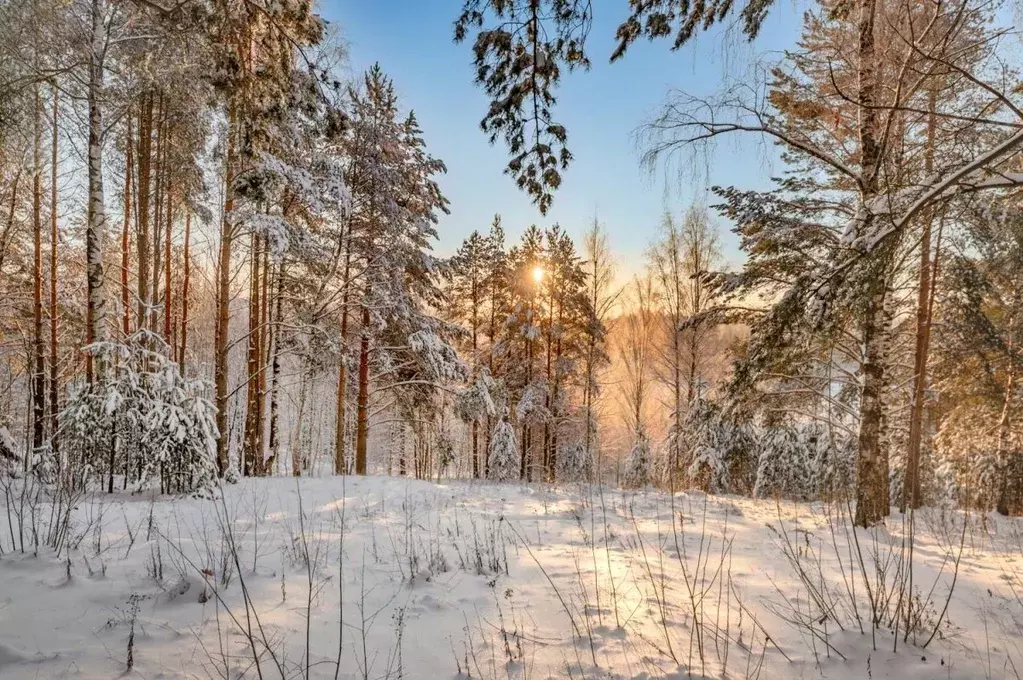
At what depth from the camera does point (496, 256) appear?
1764cm

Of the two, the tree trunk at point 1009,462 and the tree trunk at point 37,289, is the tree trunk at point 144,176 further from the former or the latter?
the tree trunk at point 1009,462

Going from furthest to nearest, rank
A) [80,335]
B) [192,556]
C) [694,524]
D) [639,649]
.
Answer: [80,335], [694,524], [192,556], [639,649]

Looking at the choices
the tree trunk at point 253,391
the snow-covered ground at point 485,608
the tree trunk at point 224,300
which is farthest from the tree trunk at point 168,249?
the snow-covered ground at point 485,608

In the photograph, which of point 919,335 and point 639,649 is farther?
point 919,335

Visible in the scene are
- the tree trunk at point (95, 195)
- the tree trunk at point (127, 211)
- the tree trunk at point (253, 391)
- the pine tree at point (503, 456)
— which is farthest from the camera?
the pine tree at point (503, 456)

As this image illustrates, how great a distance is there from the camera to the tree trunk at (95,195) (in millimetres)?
6750

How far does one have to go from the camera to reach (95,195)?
6.85 m

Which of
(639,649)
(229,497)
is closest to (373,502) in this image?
(229,497)

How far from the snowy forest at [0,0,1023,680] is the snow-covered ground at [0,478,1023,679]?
0.03 metres

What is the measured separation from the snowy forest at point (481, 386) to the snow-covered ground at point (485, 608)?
29 mm

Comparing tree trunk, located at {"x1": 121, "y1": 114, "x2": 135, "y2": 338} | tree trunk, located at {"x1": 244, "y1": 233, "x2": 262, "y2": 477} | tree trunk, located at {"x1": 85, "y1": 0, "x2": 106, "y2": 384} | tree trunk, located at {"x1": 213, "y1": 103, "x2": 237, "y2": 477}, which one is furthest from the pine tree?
tree trunk, located at {"x1": 85, "y1": 0, "x2": 106, "y2": 384}

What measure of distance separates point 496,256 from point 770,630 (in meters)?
16.0

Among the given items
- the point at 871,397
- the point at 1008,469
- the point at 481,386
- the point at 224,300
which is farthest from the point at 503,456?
the point at 1008,469

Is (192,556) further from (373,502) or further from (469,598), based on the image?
(373,502)
